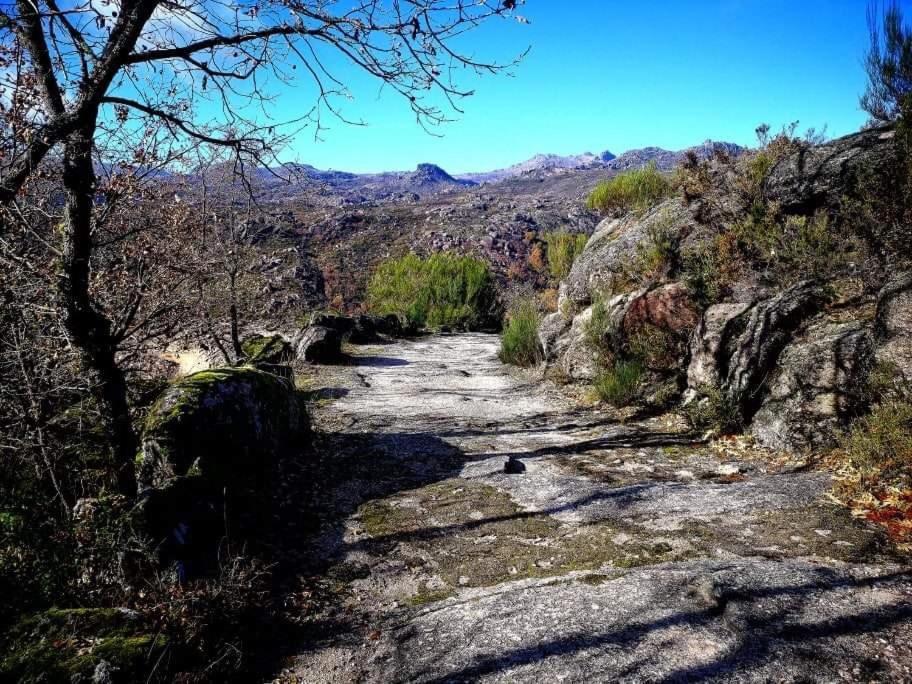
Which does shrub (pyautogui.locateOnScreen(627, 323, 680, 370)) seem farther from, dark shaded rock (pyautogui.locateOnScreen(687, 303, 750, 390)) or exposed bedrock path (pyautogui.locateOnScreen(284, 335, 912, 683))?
exposed bedrock path (pyautogui.locateOnScreen(284, 335, 912, 683))

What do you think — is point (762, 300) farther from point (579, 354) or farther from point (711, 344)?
point (579, 354)

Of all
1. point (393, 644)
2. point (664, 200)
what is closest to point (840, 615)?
point (393, 644)

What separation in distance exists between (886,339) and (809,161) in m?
3.93

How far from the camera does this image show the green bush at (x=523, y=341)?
1108 centimetres

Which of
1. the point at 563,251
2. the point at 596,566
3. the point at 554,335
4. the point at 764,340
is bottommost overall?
the point at 596,566

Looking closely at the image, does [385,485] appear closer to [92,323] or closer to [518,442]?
[518,442]

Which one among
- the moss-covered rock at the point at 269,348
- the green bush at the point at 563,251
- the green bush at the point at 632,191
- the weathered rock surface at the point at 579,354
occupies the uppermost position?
the green bush at the point at 632,191

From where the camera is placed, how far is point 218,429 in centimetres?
450

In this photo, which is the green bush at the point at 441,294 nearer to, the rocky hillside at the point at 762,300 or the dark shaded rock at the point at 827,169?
the rocky hillside at the point at 762,300

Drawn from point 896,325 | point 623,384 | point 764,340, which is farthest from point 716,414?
point 896,325

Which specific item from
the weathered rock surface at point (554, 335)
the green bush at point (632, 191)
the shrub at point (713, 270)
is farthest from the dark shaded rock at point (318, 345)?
the shrub at point (713, 270)

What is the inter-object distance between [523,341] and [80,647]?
955 cm

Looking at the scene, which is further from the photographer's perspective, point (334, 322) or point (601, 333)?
point (334, 322)

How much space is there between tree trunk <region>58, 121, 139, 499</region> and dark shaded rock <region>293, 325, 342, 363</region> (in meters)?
7.87
